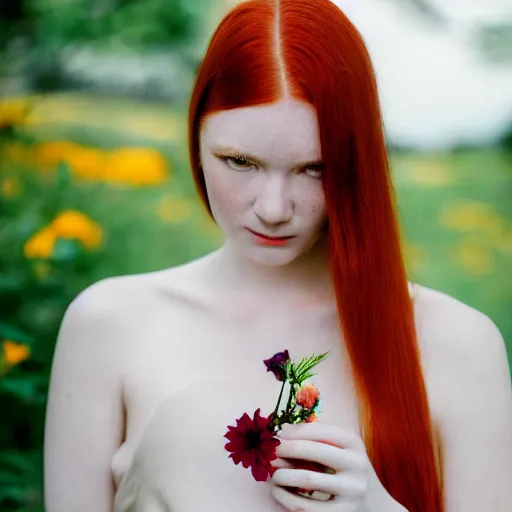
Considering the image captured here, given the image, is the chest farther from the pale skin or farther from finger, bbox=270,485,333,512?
finger, bbox=270,485,333,512

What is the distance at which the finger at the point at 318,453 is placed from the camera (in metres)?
1.28

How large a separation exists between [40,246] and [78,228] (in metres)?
0.08

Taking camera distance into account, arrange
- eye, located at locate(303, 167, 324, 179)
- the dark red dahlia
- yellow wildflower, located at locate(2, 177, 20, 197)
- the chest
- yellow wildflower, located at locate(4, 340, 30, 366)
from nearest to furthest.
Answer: the dark red dahlia
eye, located at locate(303, 167, 324, 179)
the chest
yellow wildflower, located at locate(4, 340, 30, 366)
yellow wildflower, located at locate(2, 177, 20, 197)

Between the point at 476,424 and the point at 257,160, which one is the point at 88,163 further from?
the point at 476,424

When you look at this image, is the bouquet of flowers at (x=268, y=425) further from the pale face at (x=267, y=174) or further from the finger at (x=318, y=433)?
the pale face at (x=267, y=174)

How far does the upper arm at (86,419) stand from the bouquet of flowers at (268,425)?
33cm

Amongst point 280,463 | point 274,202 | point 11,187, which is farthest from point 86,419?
point 11,187

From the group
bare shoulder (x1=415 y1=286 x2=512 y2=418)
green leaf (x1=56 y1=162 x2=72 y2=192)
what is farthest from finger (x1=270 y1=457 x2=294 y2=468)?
green leaf (x1=56 y1=162 x2=72 y2=192)

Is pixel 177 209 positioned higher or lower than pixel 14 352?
higher

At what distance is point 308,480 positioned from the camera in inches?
50.3

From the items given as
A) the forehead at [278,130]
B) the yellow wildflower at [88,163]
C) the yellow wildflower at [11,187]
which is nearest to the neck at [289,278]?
the forehead at [278,130]

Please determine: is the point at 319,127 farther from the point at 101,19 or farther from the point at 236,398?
the point at 101,19

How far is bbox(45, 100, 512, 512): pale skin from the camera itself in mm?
1315

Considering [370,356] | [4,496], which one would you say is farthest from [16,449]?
[370,356]
